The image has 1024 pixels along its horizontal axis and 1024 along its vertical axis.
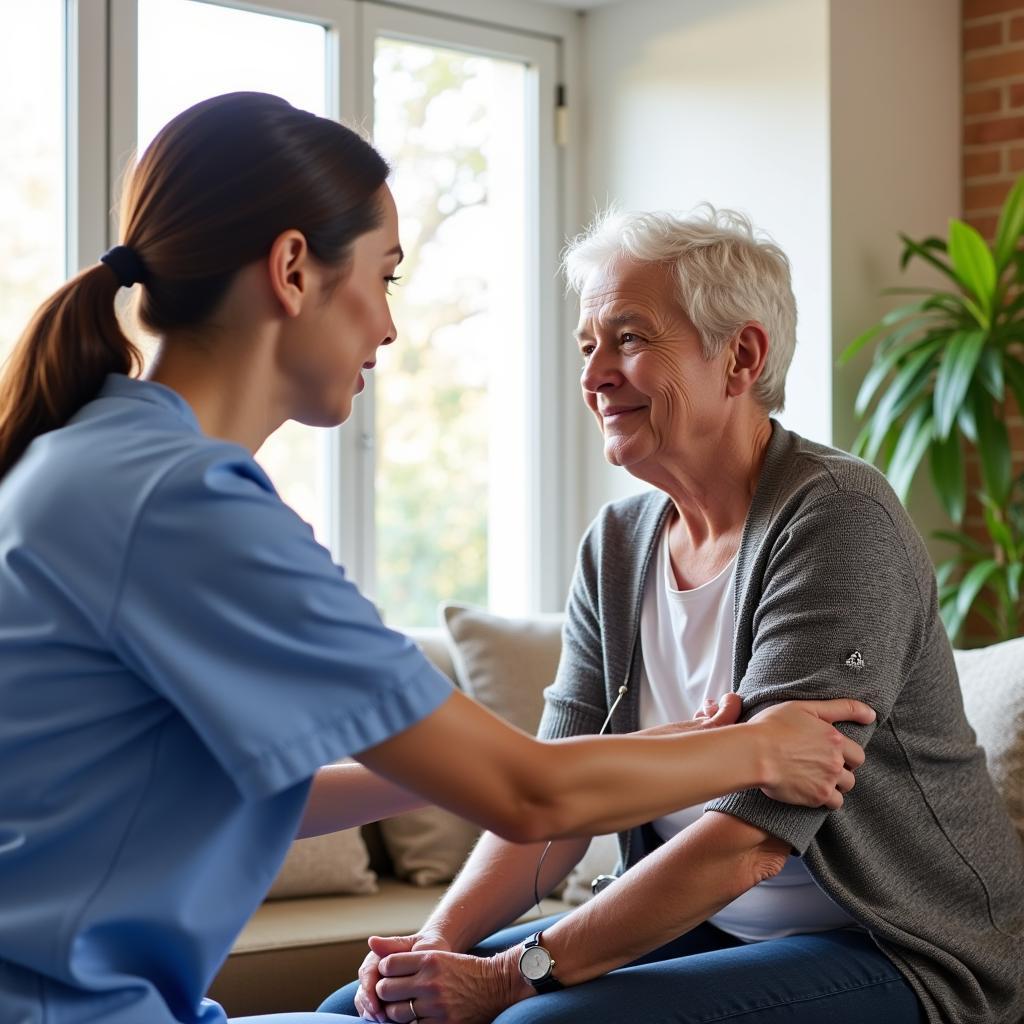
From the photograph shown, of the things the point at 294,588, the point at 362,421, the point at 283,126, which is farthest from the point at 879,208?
the point at 294,588

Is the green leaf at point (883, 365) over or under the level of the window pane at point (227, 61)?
under

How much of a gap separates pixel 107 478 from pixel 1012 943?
127cm

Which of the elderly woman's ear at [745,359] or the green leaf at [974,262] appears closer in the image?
the elderly woman's ear at [745,359]

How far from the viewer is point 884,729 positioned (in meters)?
1.69

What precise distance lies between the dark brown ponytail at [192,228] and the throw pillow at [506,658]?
1.83 metres

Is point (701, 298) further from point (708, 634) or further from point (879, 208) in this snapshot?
point (879, 208)

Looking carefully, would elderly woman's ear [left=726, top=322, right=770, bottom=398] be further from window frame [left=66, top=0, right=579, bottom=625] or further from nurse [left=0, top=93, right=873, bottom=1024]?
window frame [left=66, top=0, right=579, bottom=625]

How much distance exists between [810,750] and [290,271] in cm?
73

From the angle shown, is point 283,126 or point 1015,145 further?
point 1015,145

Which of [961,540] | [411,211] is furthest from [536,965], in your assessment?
[411,211]

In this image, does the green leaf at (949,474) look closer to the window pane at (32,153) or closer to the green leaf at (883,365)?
the green leaf at (883,365)

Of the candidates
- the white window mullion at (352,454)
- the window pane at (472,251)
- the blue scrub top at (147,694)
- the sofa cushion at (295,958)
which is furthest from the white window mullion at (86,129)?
the blue scrub top at (147,694)

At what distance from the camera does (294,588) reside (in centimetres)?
104

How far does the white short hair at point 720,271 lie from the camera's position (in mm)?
1859
